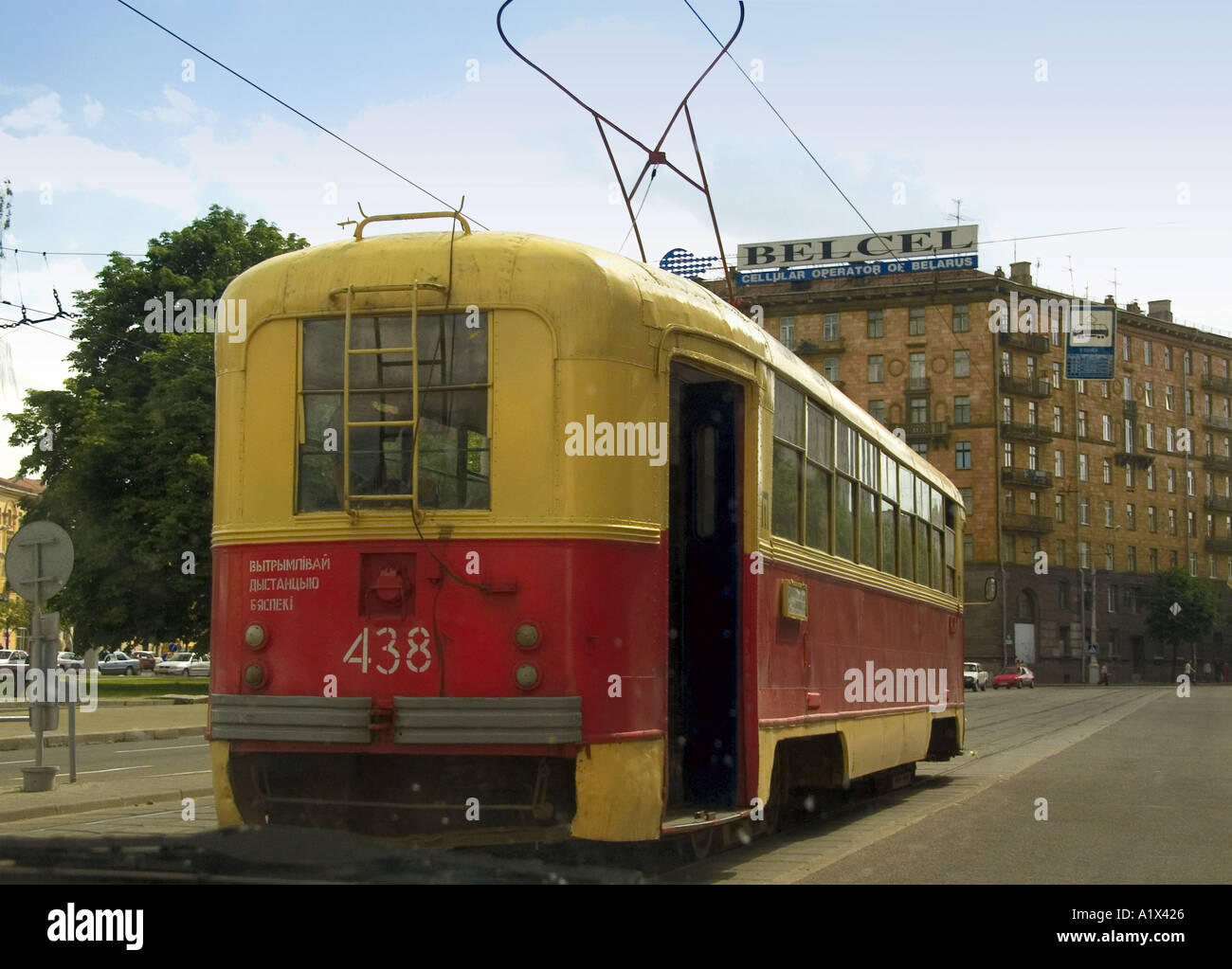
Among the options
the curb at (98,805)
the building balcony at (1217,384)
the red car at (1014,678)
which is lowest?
the red car at (1014,678)

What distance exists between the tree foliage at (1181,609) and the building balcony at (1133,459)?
6729mm

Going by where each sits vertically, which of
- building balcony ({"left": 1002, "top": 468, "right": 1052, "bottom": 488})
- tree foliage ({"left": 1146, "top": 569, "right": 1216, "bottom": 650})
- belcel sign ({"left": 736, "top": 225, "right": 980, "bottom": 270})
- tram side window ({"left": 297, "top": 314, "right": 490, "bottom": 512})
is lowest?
tree foliage ({"left": 1146, "top": 569, "right": 1216, "bottom": 650})

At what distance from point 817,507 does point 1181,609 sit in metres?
87.9

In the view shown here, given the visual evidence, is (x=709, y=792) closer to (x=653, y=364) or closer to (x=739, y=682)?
(x=739, y=682)

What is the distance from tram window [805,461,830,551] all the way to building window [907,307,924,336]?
7679cm

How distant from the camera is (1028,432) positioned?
86.1 metres

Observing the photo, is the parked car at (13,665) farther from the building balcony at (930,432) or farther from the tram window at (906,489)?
the building balcony at (930,432)

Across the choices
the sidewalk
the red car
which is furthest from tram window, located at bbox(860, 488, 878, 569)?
the red car

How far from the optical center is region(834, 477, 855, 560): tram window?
11062mm

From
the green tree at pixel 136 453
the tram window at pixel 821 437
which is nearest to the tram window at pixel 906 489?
the tram window at pixel 821 437

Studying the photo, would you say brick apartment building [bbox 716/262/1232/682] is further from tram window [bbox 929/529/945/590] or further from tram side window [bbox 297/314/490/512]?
tram side window [bbox 297/314/490/512]

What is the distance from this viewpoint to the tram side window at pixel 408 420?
741 cm

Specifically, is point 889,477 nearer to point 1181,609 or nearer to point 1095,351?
point 1095,351
